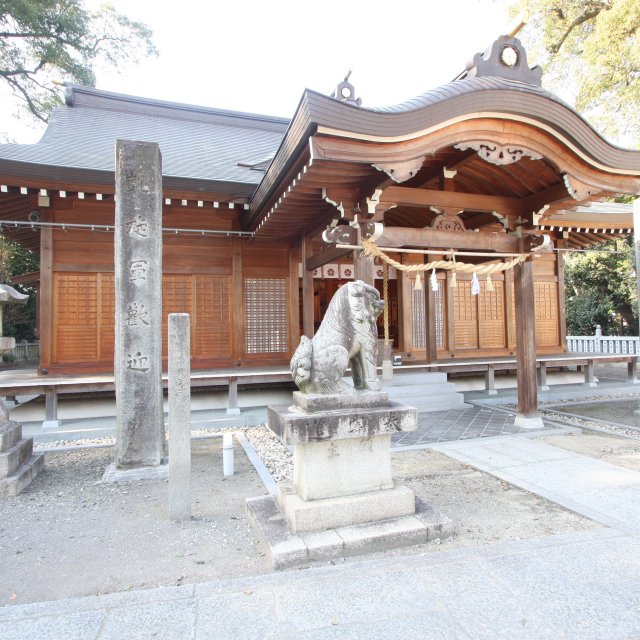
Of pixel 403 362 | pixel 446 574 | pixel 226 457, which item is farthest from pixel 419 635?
pixel 403 362

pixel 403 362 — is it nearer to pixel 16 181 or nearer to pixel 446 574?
pixel 446 574

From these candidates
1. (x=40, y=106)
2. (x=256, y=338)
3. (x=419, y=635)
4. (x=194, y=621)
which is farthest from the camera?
(x=40, y=106)

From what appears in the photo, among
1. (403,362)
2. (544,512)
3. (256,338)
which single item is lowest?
(544,512)

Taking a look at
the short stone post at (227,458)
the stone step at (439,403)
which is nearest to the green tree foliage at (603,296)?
the stone step at (439,403)

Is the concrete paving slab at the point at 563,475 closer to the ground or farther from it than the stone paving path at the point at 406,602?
closer to the ground

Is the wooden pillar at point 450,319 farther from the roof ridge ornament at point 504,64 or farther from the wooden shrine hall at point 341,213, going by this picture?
the roof ridge ornament at point 504,64

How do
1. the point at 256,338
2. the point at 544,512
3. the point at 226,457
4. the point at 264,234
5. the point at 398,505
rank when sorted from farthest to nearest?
the point at 256,338 → the point at 264,234 → the point at 226,457 → the point at 544,512 → the point at 398,505

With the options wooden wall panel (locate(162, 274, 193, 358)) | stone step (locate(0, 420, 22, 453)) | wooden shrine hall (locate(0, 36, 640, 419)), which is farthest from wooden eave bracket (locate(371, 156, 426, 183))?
wooden wall panel (locate(162, 274, 193, 358))

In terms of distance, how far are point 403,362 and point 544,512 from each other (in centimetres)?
653

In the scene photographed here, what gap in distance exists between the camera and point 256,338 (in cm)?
930

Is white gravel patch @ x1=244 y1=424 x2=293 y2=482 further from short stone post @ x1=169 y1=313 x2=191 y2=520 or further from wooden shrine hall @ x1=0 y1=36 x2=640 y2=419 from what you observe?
wooden shrine hall @ x1=0 y1=36 x2=640 y2=419

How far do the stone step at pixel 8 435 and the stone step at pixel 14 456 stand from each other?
45mm

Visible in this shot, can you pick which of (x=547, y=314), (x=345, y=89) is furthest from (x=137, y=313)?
(x=547, y=314)

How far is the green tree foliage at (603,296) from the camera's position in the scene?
749 inches
